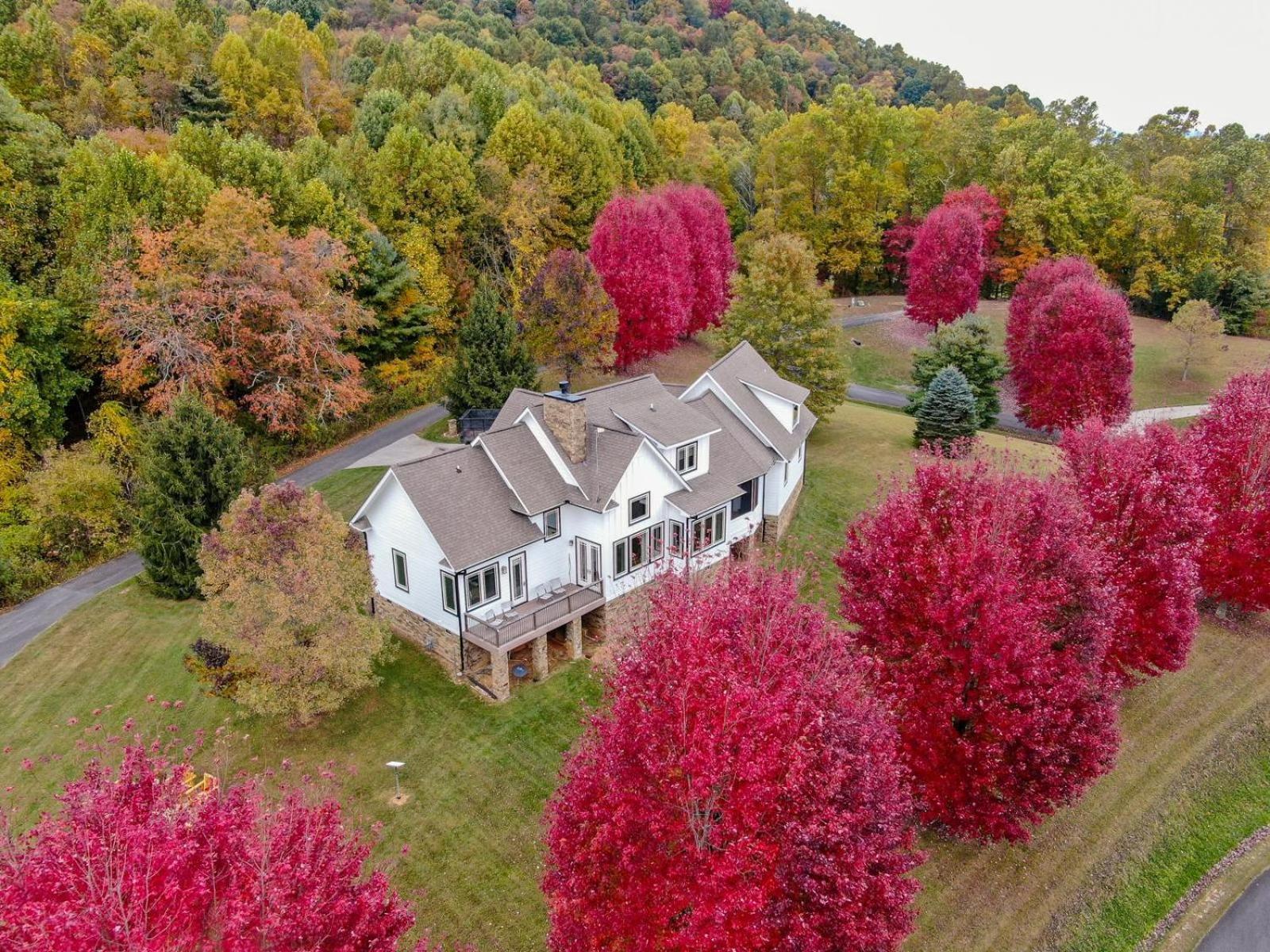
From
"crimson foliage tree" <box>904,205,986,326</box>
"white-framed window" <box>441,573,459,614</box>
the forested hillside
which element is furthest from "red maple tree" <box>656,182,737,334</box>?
"white-framed window" <box>441,573,459,614</box>

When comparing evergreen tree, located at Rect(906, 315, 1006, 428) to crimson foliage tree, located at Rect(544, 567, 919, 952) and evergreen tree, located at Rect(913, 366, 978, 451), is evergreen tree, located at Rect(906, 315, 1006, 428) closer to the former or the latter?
evergreen tree, located at Rect(913, 366, 978, 451)

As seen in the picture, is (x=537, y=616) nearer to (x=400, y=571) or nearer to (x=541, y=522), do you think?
(x=541, y=522)

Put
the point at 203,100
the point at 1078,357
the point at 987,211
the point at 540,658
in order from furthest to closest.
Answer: the point at 987,211, the point at 203,100, the point at 1078,357, the point at 540,658

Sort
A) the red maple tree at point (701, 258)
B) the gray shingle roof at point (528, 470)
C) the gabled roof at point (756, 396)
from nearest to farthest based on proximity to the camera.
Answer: the gray shingle roof at point (528, 470) → the gabled roof at point (756, 396) → the red maple tree at point (701, 258)

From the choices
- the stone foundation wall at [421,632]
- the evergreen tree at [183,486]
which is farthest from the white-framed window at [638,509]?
the evergreen tree at [183,486]

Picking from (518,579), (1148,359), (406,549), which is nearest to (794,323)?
(518,579)

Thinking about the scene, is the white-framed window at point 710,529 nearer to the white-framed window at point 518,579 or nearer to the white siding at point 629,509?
the white siding at point 629,509

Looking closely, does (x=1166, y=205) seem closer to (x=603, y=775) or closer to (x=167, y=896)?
(x=603, y=775)
